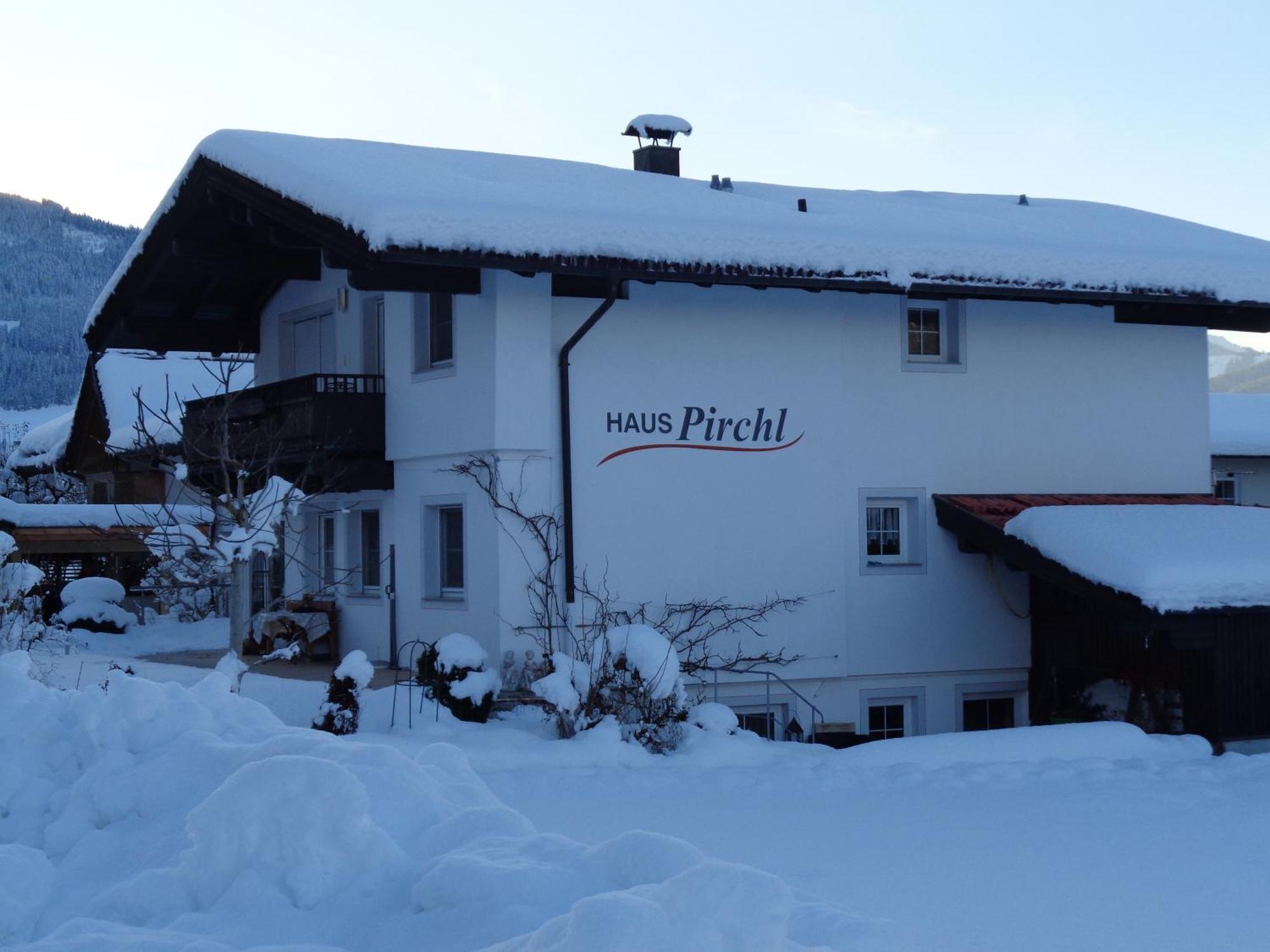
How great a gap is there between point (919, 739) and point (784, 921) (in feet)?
27.2

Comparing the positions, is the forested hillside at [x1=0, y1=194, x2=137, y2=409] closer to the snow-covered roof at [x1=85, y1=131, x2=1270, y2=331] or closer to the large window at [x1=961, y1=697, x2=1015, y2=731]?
the snow-covered roof at [x1=85, y1=131, x2=1270, y2=331]

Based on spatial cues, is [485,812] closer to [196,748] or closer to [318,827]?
[318,827]

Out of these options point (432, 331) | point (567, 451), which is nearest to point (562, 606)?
point (567, 451)

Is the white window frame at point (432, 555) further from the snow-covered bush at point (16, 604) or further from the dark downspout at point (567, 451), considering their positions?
the snow-covered bush at point (16, 604)

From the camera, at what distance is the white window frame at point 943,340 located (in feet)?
54.7

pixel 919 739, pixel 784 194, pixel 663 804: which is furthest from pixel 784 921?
pixel 784 194

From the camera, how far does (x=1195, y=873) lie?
8.19 meters

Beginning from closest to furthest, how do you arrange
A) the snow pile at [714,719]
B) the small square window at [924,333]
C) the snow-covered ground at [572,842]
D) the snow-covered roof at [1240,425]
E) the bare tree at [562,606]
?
the snow-covered ground at [572,842], the snow pile at [714,719], the bare tree at [562,606], the small square window at [924,333], the snow-covered roof at [1240,425]

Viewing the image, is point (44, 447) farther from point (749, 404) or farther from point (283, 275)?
point (749, 404)

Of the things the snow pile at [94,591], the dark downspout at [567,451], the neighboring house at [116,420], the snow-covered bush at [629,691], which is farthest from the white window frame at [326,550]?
the neighboring house at [116,420]

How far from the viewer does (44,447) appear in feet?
131

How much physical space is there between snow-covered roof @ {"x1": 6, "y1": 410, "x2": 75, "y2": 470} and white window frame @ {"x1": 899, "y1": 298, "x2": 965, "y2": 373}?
2610 centimetres

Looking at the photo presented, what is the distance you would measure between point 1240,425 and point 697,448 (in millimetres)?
21276

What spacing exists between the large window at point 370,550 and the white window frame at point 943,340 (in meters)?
6.15
